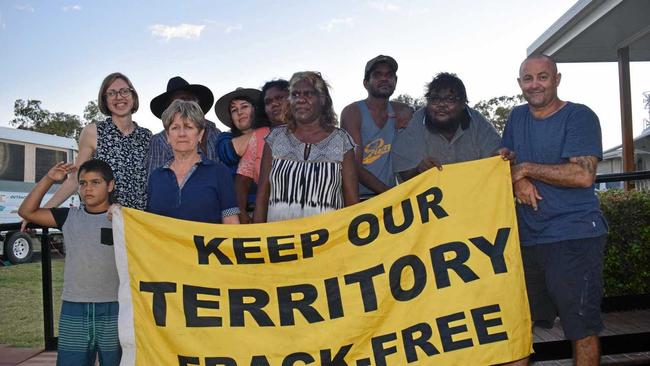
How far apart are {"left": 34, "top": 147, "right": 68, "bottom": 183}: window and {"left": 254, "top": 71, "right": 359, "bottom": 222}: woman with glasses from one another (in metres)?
15.4

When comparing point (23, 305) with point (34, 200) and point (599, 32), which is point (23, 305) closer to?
point (34, 200)

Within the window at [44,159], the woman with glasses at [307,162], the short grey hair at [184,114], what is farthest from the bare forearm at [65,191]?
the window at [44,159]

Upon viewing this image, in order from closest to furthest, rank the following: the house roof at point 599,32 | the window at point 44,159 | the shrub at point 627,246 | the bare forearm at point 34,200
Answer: the bare forearm at point 34,200, the shrub at point 627,246, the house roof at point 599,32, the window at point 44,159

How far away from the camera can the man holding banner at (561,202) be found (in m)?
3.21

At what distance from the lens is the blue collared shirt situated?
3361mm

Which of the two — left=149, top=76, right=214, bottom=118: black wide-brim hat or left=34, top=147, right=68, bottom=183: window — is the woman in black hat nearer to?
left=149, top=76, right=214, bottom=118: black wide-brim hat

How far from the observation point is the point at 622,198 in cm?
605

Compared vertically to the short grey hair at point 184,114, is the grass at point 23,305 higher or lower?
lower

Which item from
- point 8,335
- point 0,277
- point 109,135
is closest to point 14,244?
point 0,277

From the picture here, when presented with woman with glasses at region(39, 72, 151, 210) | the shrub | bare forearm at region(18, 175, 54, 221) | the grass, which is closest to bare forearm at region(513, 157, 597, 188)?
woman with glasses at region(39, 72, 151, 210)

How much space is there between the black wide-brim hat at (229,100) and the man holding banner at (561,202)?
2.01 metres

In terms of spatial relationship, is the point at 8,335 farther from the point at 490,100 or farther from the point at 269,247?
the point at 490,100

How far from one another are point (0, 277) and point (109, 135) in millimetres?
9212

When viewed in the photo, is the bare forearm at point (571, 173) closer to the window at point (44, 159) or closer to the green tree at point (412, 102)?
the green tree at point (412, 102)
